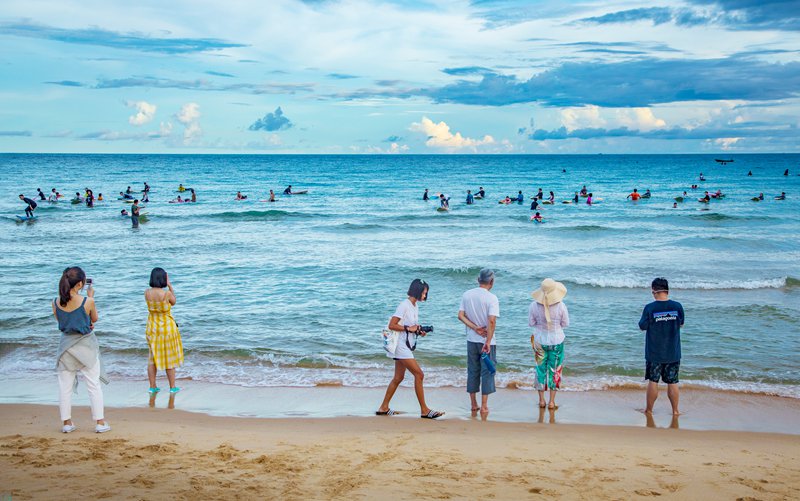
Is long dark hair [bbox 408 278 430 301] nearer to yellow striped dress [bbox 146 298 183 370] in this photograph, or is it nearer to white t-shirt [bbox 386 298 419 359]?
white t-shirt [bbox 386 298 419 359]

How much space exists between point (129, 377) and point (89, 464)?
4.62m

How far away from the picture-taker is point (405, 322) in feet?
26.1

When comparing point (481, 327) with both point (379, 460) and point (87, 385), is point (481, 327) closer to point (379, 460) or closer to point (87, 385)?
point (379, 460)

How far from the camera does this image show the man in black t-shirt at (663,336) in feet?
27.1

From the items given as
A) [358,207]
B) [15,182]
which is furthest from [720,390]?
[15,182]

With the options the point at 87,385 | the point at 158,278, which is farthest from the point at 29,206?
the point at 87,385

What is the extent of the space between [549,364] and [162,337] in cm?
535

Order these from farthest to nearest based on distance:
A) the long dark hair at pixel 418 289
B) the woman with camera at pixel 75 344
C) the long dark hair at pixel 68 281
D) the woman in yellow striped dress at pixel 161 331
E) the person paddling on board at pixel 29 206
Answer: the person paddling on board at pixel 29 206
the woman in yellow striped dress at pixel 161 331
the long dark hair at pixel 418 289
the woman with camera at pixel 75 344
the long dark hair at pixel 68 281

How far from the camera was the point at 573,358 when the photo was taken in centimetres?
1141

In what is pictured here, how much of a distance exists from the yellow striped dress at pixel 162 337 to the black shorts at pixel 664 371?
651 cm

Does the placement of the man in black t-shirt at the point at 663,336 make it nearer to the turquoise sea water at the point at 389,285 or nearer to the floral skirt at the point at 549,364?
the floral skirt at the point at 549,364

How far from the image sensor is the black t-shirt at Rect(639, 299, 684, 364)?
8.25 meters

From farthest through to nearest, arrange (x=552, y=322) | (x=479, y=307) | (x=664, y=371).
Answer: (x=552, y=322) → (x=664, y=371) → (x=479, y=307)

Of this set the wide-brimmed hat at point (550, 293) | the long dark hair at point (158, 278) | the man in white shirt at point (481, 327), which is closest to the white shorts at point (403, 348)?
the man in white shirt at point (481, 327)
